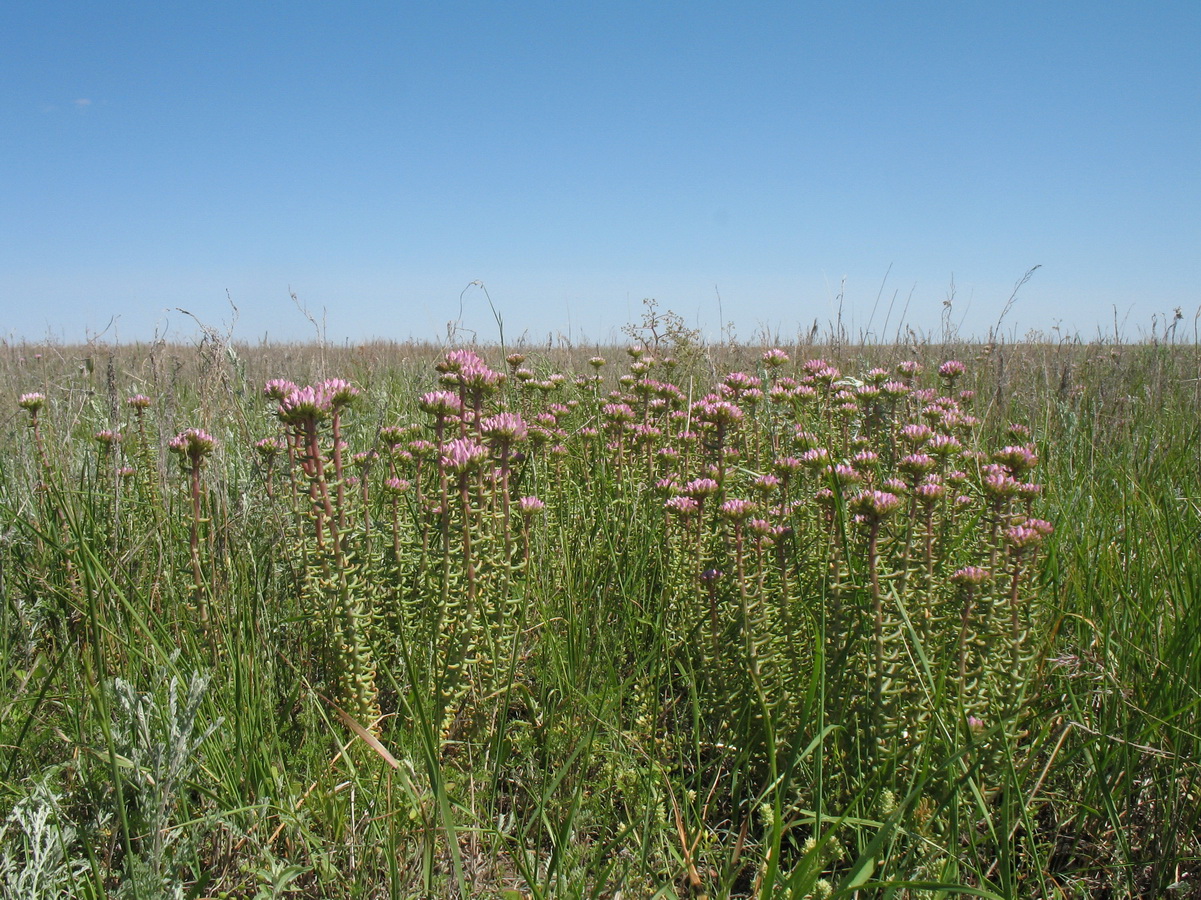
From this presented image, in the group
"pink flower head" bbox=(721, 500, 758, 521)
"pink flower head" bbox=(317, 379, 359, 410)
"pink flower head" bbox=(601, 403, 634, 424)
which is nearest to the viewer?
"pink flower head" bbox=(317, 379, 359, 410)

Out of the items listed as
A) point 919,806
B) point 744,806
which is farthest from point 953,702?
point 744,806

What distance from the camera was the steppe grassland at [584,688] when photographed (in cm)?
161

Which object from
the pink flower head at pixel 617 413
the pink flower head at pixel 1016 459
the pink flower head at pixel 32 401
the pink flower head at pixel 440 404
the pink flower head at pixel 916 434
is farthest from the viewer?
the pink flower head at pixel 617 413

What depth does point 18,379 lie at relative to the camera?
28.2ft

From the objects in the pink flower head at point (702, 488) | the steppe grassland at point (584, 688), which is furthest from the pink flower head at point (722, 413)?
the pink flower head at point (702, 488)

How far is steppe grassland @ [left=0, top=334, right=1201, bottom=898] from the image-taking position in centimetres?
161

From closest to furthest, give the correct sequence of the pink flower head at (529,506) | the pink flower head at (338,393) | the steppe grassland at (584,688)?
the steppe grassland at (584,688)
the pink flower head at (338,393)
the pink flower head at (529,506)

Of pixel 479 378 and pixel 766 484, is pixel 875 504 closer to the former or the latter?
pixel 766 484

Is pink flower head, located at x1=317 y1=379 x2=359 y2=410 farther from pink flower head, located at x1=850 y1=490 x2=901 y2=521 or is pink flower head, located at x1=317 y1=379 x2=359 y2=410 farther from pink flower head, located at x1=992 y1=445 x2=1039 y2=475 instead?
pink flower head, located at x1=992 y1=445 x2=1039 y2=475

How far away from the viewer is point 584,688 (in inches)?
89.4

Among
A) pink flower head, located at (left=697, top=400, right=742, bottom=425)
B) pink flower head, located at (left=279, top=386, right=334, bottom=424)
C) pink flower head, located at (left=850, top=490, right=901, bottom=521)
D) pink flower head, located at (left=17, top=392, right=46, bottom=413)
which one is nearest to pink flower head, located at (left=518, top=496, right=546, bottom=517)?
pink flower head, located at (left=697, top=400, right=742, bottom=425)

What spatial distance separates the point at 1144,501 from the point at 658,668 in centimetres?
271

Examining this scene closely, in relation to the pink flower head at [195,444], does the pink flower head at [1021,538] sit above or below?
below

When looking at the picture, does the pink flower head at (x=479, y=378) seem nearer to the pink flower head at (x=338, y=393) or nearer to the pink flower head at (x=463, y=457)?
the pink flower head at (x=463, y=457)
